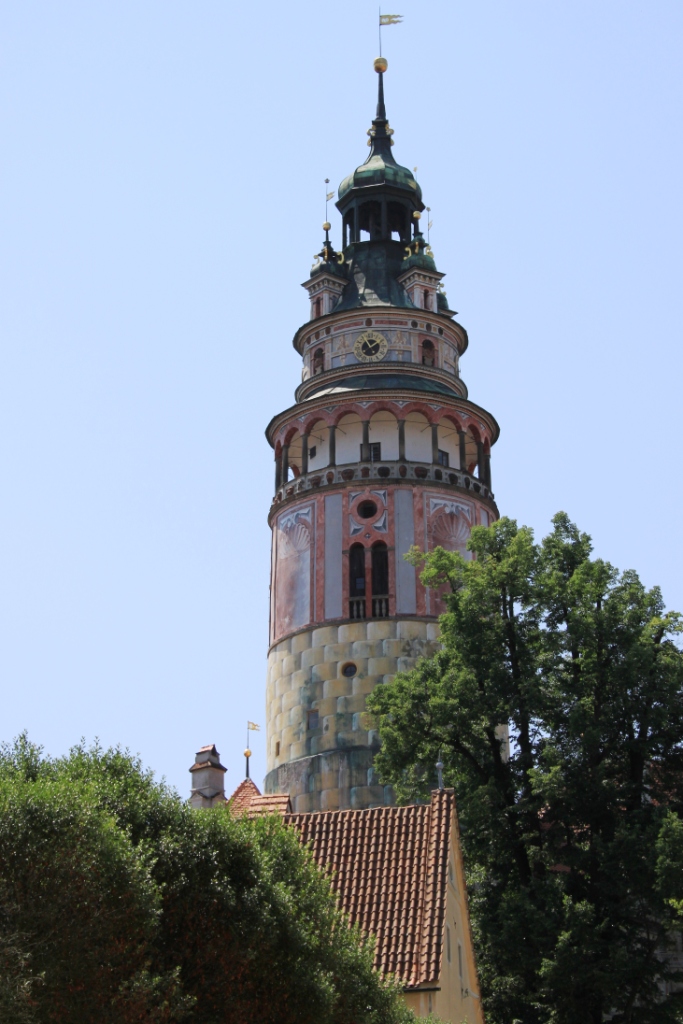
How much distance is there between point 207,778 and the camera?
130 feet

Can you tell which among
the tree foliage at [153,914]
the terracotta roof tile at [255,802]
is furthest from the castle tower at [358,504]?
the tree foliage at [153,914]

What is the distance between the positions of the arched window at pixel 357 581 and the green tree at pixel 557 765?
9.73 m

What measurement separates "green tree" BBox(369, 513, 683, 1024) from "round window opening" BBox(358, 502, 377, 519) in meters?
10.6

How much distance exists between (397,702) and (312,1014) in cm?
1362

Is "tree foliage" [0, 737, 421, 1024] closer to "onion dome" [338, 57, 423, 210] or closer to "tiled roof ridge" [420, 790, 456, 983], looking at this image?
"tiled roof ridge" [420, 790, 456, 983]

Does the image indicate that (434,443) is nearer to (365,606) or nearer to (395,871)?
(365,606)

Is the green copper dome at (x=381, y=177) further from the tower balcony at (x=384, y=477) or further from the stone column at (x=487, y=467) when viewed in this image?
the tower balcony at (x=384, y=477)

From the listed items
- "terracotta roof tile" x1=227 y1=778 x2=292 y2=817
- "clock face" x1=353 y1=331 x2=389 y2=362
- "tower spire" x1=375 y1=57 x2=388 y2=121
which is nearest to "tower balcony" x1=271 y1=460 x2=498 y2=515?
"clock face" x1=353 y1=331 x2=389 y2=362

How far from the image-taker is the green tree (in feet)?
91.1

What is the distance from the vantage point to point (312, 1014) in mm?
18969

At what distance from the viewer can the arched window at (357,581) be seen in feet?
141

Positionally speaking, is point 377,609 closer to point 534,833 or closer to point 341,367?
point 341,367

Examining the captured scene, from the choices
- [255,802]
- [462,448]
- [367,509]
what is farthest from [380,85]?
[255,802]

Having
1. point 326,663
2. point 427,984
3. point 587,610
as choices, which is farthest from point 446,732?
point 326,663
